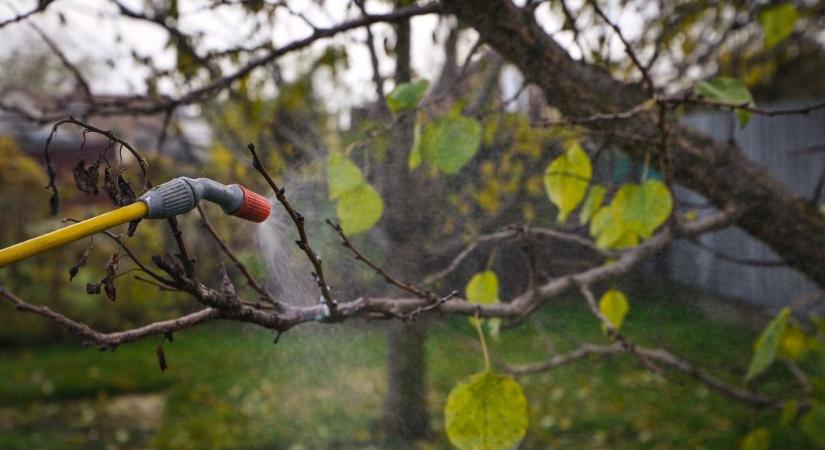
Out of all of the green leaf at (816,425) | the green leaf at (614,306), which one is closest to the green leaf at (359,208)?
the green leaf at (614,306)

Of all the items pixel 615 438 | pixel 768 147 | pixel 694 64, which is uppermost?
pixel 694 64

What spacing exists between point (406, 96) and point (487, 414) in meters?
0.57

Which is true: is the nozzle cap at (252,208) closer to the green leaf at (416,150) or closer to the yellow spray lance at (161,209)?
the yellow spray lance at (161,209)

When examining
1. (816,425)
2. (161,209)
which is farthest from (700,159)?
(161,209)

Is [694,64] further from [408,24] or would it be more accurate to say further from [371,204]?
[371,204]

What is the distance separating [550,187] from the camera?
4.77ft

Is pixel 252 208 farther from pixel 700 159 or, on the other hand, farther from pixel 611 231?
pixel 700 159

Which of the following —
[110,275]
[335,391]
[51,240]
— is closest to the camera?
[51,240]

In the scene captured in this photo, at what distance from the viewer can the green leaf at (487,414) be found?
1.01m

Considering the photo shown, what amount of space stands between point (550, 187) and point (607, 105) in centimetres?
28

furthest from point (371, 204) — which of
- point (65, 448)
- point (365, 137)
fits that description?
point (65, 448)

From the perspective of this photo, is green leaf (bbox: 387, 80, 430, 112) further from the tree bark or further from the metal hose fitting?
the metal hose fitting

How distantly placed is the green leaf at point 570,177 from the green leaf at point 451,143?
0.20m

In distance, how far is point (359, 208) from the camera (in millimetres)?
1224
